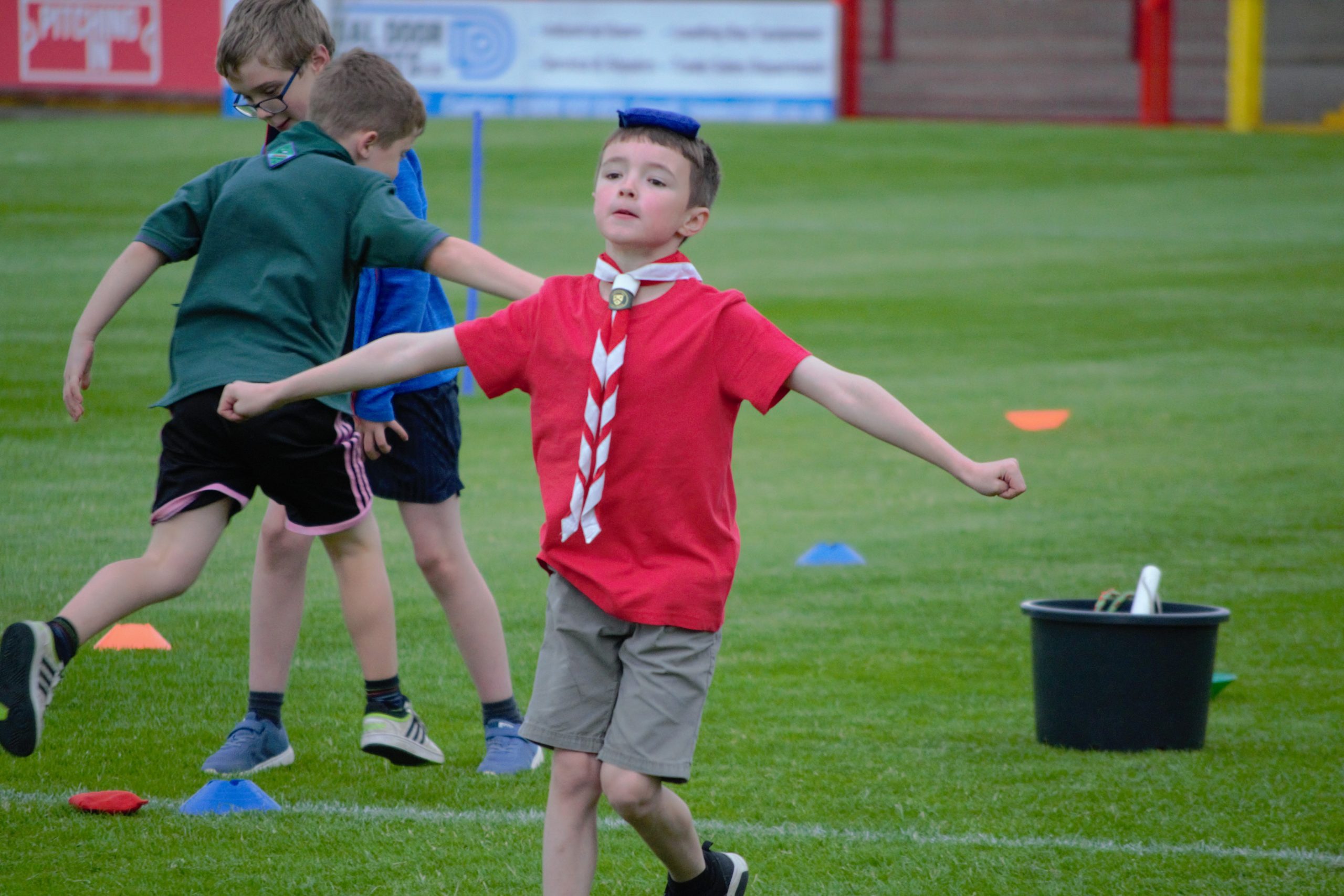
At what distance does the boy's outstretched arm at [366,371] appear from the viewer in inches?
127

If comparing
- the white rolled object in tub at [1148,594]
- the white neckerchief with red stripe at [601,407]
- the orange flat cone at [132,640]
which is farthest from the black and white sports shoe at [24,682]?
the white rolled object in tub at [1148,594]

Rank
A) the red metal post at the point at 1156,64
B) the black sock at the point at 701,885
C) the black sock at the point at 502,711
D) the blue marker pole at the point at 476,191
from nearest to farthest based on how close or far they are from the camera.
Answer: the black sock at the point at 701,885
the black sock at the point at 502,711
the blue marker pole at the point at 476,191
the red metal post at the point at 1156,64

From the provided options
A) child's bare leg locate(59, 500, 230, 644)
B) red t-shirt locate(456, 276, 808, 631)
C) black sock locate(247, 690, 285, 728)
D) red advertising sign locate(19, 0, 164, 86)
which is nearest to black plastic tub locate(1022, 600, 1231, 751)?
red t-shirt locate(456, 276, 808, 631)

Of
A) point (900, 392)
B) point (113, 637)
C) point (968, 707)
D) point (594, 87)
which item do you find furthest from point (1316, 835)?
point (594, 87)

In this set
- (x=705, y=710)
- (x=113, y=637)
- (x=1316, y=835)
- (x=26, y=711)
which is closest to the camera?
(x=26, y=711)

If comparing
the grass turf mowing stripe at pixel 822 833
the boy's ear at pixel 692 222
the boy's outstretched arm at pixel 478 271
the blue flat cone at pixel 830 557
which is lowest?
the blue flat cone at pixel 830 557

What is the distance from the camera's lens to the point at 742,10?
24.5 m

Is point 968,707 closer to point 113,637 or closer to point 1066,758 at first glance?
point 1066,758

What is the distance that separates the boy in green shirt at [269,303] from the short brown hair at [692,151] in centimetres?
62

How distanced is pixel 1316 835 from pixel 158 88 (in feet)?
32.3

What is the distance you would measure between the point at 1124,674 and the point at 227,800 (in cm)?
240

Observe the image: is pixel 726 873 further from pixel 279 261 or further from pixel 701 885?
pixel 279 261

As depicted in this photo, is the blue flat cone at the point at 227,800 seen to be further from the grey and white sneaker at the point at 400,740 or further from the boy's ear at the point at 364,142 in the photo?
the boy's ear at the point at 364,142

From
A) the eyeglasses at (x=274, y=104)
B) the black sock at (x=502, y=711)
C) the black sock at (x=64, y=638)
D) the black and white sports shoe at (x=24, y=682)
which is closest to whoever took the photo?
the black and white sports shoe at (x=24, y=682)
